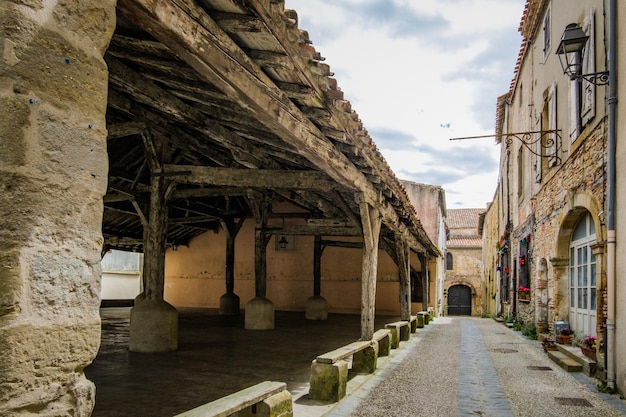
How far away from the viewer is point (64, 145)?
1907mm

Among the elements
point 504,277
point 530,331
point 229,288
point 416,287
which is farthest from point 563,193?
point 504,277

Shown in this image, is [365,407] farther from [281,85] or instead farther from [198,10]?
[198,10]

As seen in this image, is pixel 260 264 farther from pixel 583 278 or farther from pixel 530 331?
pixel 583 278

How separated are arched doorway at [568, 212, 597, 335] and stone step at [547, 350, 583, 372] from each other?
0.50m

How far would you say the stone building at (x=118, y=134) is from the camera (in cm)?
174

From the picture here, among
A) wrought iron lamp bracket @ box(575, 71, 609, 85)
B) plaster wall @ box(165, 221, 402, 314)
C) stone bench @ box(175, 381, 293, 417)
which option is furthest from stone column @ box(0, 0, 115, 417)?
plaster wall @ box(165, 221, 402, 314)

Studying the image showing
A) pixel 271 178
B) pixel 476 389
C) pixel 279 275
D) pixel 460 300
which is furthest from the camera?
pixel 460 300

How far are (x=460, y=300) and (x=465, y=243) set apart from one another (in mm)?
3947

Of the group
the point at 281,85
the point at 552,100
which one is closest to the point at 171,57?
the point at 281,85

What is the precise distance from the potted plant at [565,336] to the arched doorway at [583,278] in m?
0.10

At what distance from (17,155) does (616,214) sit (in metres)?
6.33

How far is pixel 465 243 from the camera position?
119 feet

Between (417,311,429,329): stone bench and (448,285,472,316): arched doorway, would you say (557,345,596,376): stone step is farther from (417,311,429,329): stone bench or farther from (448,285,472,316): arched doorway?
(448,285,472,316): arched doorway

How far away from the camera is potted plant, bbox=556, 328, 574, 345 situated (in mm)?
8930
